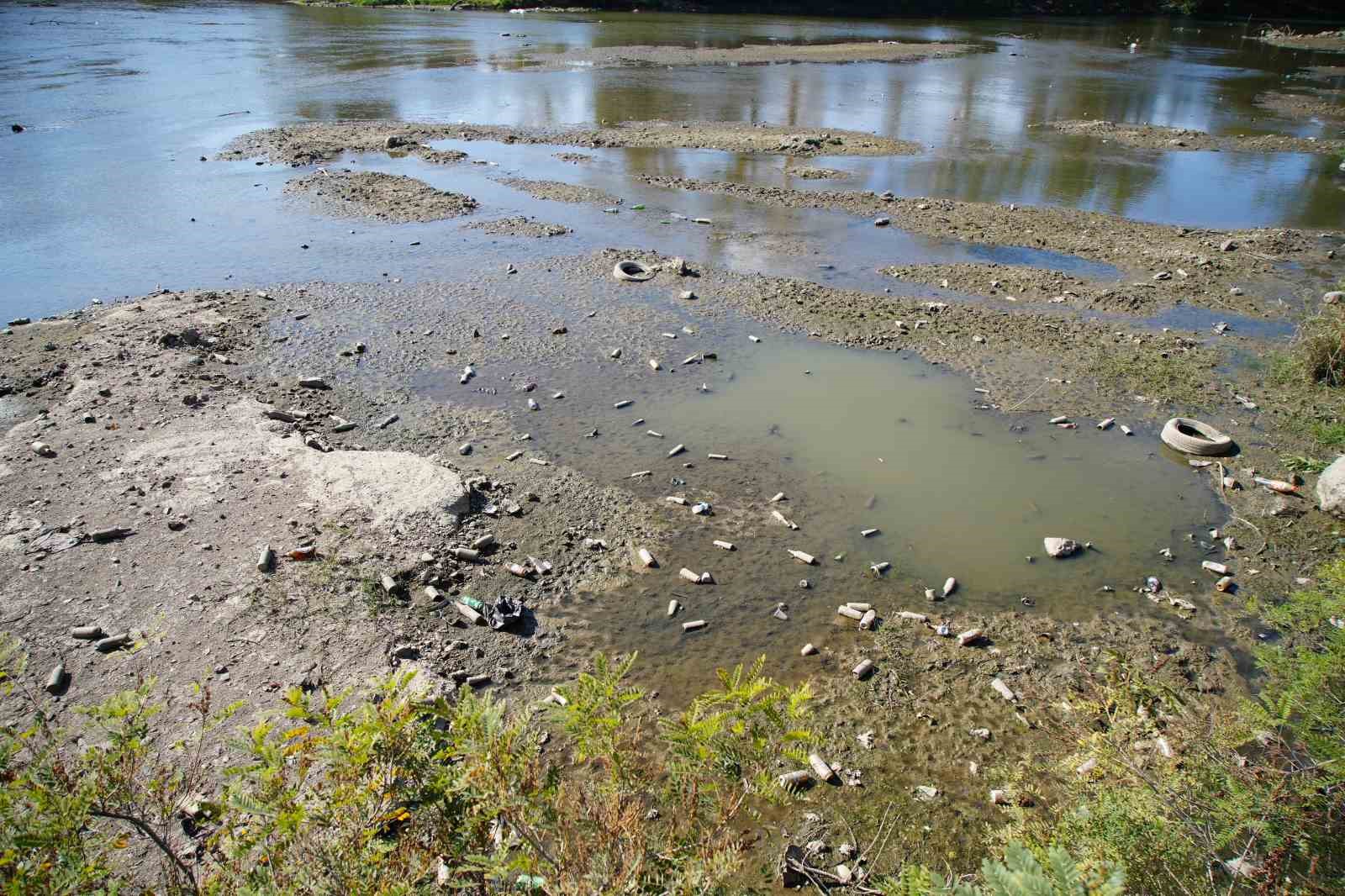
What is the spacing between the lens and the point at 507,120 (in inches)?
711

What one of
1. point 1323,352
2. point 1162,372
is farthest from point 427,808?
point 1323,352

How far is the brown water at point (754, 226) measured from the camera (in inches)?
222

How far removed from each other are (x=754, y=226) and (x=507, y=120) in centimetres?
899

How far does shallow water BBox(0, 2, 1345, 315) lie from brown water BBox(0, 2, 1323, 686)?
9cm

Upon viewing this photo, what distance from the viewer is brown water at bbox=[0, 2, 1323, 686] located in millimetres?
5641

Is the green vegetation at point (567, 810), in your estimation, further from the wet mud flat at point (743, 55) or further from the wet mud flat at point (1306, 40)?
the wet mud flat at point (1306, 40)

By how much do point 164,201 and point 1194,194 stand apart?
17.1 m

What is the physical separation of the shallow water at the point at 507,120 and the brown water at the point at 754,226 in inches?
3.7

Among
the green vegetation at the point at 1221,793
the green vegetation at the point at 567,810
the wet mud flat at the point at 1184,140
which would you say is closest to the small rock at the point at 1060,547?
the green vegetation at the point at 1221,793

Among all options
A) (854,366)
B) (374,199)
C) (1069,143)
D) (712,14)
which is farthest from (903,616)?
(712,14)

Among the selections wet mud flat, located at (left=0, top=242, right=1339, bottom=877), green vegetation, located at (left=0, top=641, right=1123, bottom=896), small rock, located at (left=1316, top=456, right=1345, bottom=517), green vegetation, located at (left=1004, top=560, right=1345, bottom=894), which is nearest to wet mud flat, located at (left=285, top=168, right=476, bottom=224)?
wet mud flat, located at (left=0, top=242, right=1339, bottom=877)

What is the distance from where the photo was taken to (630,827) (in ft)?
8.19

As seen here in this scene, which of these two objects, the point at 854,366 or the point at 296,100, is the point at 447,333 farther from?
the point at 296,100

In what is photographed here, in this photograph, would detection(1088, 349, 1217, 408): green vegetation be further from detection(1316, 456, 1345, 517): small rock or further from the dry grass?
detection(1316, 456, 1345, 517): small rock
